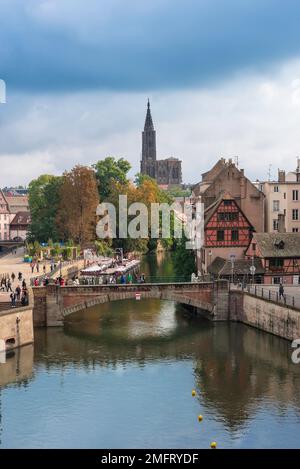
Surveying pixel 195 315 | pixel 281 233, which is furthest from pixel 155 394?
pixel 281 233

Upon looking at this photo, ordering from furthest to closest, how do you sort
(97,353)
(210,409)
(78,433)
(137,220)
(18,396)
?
(137,220)
(97,353)
(18,396)
(210,409)
(78,433)

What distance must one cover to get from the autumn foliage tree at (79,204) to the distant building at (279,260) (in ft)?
156

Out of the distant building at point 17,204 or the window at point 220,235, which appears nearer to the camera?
the window at point 220,235

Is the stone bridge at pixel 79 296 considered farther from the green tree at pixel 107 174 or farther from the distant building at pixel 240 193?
the green tree at pixel 107 174

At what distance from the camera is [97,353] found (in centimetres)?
5759

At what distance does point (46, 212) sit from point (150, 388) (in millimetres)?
87273

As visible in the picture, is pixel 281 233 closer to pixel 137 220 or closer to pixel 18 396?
pixel 18 396

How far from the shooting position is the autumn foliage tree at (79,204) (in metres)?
119

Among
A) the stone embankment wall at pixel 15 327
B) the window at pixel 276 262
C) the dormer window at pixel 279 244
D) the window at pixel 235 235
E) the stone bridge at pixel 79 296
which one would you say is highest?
the window at pixel 235 235

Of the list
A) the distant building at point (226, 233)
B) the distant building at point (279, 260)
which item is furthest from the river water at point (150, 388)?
the distant building at point (226, 233)

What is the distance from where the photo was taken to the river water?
39.2 metres

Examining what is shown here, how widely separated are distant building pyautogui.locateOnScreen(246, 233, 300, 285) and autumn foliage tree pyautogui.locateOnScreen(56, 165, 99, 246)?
156 feet

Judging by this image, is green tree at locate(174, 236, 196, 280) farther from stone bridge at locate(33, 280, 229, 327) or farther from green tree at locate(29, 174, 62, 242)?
green tree at locate(29, 174, 62, 242)
